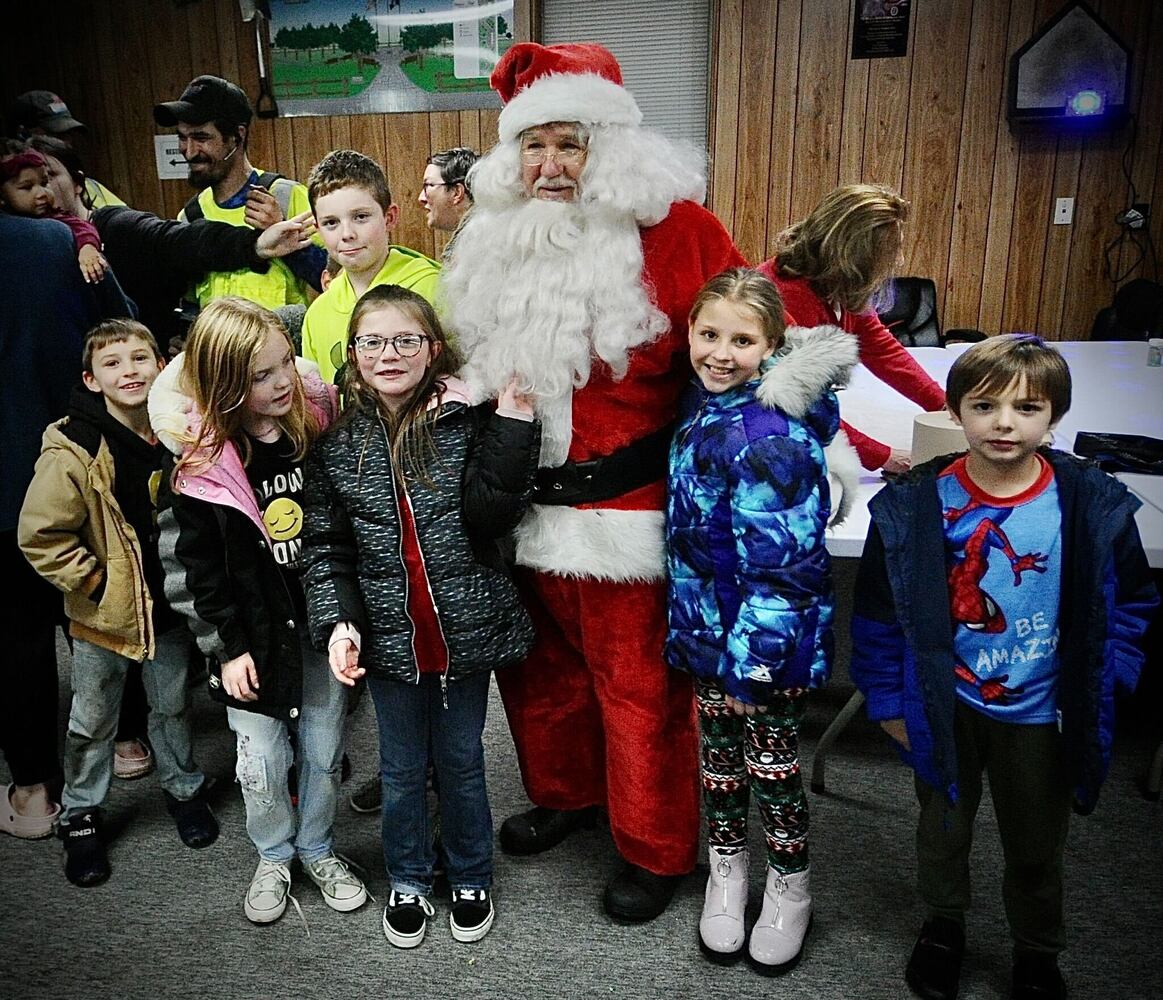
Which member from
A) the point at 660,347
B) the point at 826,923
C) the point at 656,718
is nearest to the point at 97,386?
the point at 660,347

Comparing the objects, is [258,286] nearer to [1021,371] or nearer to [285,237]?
[285,237]

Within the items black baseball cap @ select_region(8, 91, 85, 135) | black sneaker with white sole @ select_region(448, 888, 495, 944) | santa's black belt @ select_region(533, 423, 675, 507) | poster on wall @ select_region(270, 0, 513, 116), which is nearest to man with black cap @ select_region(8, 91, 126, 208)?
black baseball cap @ select_region(8, 91, 85, 135)

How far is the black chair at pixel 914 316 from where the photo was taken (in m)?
4.38

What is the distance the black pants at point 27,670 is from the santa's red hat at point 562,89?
1.38m

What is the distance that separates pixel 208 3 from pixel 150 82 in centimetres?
56

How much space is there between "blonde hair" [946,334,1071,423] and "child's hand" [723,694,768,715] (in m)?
0.58

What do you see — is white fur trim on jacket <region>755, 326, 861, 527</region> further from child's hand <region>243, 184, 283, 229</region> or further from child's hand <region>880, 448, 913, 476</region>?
child's hand <region>243, 184, 283, 229</region>

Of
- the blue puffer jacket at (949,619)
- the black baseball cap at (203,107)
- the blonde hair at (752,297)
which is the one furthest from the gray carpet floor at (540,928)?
the black baseball cap at (203,107)

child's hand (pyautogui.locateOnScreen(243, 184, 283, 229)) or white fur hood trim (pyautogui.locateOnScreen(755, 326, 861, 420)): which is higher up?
child's hand (pyautogui.locateOnScreen(243, 184, 283, 229))

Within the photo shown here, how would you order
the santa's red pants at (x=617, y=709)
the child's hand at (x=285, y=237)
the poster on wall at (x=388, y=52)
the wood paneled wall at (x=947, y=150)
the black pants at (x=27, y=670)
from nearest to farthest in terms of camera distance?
the santa's red pants at (x=617, y=709) < the black pants at (x=27, y=670) < the child's hand at (x=285, y=237) < the wood paneled wall at (x=947, y=150) < the poster on wall at (x=388, y=52)

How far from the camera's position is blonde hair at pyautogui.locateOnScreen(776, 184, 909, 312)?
183cm

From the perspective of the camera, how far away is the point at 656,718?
1606 millimetres

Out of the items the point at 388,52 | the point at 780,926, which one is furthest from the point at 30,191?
the point at 388,52

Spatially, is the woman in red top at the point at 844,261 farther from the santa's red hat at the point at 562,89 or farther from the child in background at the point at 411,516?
the child in background at the point at 411,516
